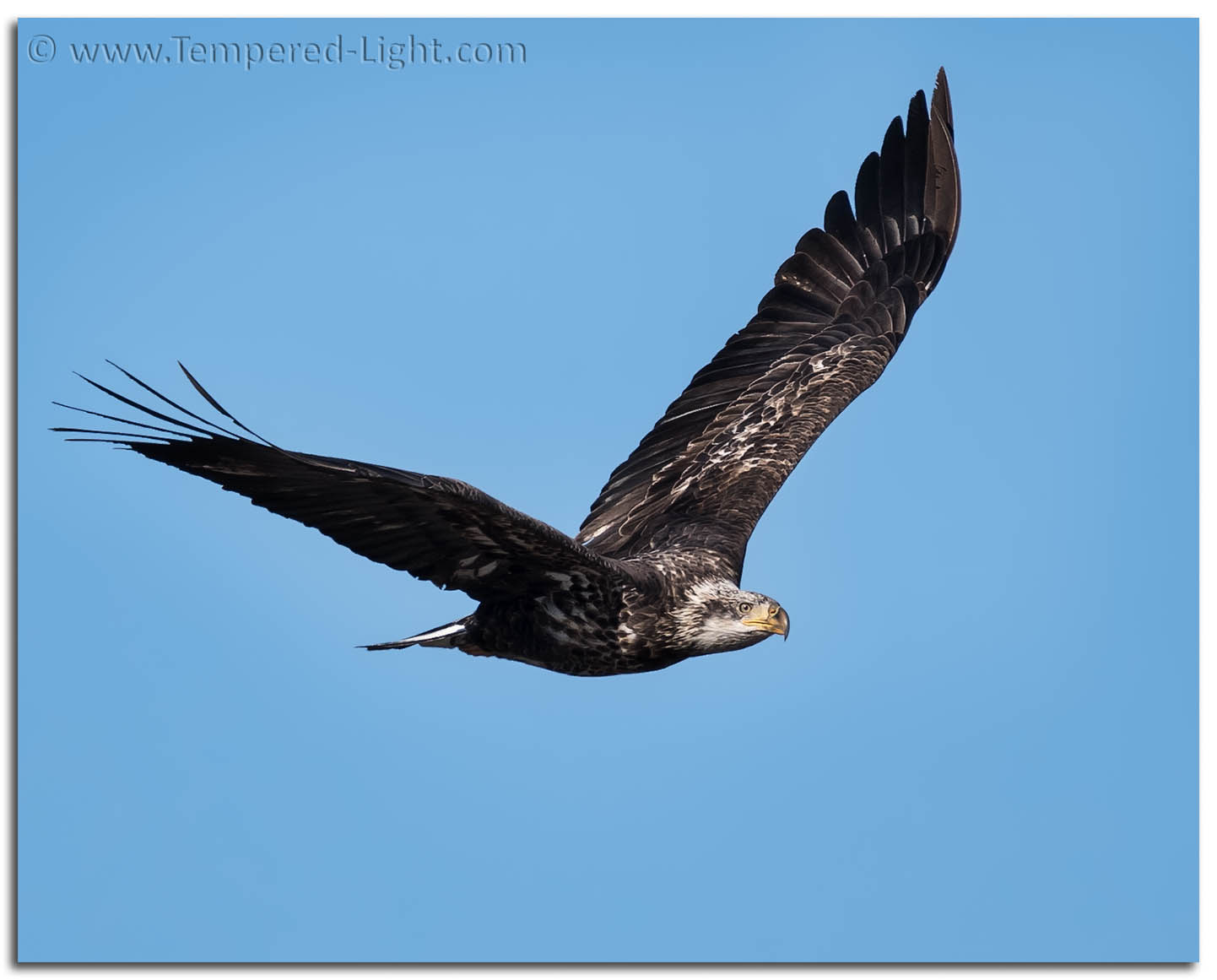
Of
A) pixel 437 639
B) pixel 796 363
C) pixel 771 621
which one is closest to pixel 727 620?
pixel 771 621

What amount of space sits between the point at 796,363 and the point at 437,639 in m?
4.05

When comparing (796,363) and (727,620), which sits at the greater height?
(796,363)

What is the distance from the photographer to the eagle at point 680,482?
9047 mm

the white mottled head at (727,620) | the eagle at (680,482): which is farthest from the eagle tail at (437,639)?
the white mottled head at (727,620)

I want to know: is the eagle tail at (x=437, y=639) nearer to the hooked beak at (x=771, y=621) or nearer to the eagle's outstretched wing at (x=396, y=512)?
the eagle's outstretched wing at (x=396, y=512)

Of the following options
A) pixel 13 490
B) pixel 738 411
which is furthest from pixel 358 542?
pixel 738 411

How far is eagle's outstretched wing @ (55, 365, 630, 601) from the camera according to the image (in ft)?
28.5

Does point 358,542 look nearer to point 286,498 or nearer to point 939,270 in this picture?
point 286,498

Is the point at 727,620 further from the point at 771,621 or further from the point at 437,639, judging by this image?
the point at 437,639

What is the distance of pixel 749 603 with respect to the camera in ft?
33.8

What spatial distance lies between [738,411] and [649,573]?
2.92m

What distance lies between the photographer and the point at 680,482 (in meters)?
12.6

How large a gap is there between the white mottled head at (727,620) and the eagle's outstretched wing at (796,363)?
932 millimetres

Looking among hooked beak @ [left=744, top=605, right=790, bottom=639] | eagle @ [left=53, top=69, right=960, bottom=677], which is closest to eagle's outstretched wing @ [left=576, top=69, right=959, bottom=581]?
eagle @ [left=53, top=69, right=960, bottom=677]
